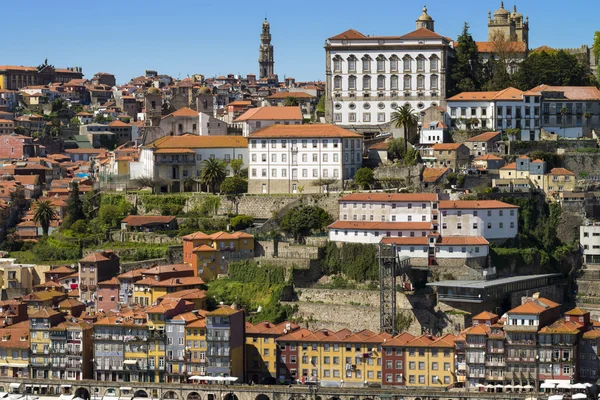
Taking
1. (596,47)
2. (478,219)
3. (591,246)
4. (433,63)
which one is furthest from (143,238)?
(596,47)

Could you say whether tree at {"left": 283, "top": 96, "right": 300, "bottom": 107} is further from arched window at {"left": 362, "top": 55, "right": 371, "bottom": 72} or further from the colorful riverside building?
the colorful riverside building

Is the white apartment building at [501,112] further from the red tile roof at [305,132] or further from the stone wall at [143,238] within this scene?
the stone wall at [143,238]

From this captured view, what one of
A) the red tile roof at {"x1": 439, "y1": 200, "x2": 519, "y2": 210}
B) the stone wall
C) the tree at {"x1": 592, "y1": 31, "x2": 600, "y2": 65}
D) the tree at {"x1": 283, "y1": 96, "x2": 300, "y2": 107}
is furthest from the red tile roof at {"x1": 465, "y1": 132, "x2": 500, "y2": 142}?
the tree at {"x1": 283, "y1": 96, "x2": 300, "y2": 107}

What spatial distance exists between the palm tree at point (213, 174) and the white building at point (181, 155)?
1.64 m

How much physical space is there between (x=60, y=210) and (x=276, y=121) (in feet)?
46.9

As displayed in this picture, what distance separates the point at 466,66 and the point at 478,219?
65.3 ft

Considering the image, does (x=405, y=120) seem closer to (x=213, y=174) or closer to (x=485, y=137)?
(x=485, y=137)

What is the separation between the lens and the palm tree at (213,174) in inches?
2940

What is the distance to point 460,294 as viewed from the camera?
59.6 metres

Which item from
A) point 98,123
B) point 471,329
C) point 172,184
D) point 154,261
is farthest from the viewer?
point 98,123

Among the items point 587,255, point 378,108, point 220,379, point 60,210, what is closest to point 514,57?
point 378,108

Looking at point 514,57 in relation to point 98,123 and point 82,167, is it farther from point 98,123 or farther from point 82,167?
point 98,123

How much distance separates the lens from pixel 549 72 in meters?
80.6

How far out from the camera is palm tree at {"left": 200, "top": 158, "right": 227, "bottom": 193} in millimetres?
74688
